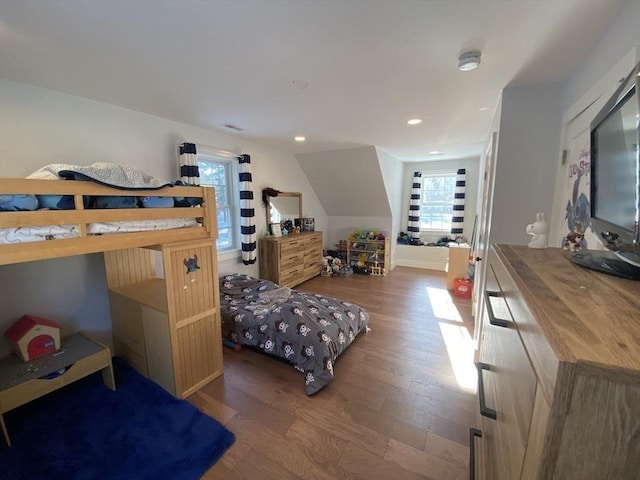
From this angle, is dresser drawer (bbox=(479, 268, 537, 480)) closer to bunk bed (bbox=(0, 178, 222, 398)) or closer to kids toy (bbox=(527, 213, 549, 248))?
kids toy (bbox=(527, 213, 549, 248))

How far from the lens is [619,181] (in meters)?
0.73

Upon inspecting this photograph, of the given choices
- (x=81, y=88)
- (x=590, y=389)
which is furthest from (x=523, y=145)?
(x=81, y=88)

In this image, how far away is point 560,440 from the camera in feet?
1.19

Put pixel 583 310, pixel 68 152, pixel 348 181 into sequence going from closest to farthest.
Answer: pixel 583 310 → pixel 68 152 → pixel 348 181

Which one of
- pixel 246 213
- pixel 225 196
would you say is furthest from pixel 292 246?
pixel 225 196

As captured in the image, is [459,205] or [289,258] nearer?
[289,258]

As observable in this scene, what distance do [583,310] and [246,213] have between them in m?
3.38

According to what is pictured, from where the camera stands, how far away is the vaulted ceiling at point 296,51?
112 centimetres

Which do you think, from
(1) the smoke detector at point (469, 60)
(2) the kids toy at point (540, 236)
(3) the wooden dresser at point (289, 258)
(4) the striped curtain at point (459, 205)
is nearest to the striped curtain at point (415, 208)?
(4) the striped curtain at point (459, 205)

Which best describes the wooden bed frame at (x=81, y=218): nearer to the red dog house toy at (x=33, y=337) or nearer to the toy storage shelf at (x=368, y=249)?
the red dog house toy at (x=33, y=337)

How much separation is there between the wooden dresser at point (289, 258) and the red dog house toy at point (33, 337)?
2367 mm

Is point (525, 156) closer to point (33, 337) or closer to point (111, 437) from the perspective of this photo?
point (111, 437)

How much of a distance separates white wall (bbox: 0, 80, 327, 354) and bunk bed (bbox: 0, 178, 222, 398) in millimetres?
199

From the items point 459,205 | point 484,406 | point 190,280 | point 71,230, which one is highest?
point 459,205
